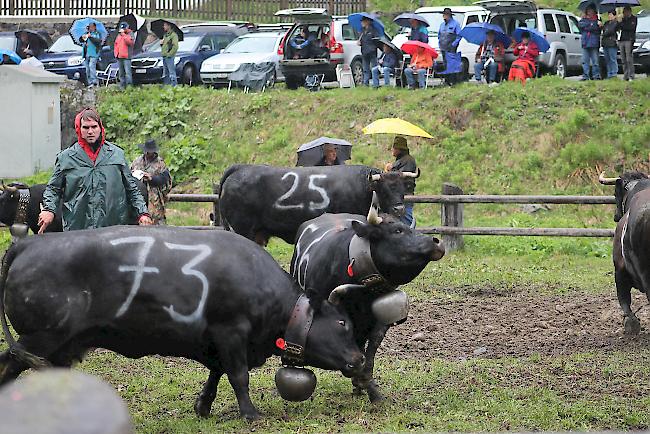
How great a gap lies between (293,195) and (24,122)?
11.4 metres

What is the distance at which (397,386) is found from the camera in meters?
7.80

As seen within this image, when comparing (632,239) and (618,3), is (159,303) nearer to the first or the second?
(632,239)

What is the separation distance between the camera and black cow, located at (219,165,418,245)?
38.7 ft

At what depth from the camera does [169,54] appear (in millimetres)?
24109

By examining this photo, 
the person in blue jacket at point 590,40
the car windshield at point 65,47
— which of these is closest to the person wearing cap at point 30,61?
the car windshield at point 65,47

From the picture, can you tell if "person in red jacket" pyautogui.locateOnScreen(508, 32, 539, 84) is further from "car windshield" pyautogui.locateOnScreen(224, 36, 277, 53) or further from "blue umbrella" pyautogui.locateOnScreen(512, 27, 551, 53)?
"car windshield" pyautogui.locateOnScreen(224, 36, 277, 53)

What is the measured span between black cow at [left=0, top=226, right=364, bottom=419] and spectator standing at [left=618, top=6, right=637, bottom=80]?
15.7 metres

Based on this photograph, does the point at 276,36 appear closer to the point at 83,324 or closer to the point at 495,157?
the point at 495,157

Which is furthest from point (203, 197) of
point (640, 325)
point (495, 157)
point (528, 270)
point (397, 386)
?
point (397, 386)

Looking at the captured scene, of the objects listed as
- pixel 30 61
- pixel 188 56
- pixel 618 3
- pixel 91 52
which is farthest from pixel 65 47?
Answer: pixel 618 3

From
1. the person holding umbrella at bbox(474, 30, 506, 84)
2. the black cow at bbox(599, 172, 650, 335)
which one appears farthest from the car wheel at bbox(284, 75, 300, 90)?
the black cow at bbox(599, 172, 650, 335)

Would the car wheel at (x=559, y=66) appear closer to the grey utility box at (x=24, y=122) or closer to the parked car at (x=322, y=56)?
the parked car at (x=322, y=56)

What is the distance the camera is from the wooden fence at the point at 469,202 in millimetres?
14580

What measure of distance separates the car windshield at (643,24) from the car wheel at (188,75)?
408 inches
